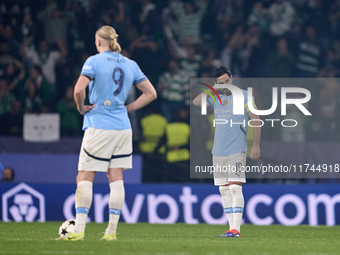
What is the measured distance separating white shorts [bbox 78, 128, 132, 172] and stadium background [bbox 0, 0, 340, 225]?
191 inches

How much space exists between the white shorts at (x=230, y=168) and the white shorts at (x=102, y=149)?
1.83 meters

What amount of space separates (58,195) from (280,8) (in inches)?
306

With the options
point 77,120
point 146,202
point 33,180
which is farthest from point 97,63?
point 77,120

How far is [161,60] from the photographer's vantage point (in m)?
15.2

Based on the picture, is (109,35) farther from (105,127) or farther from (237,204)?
(237,204)

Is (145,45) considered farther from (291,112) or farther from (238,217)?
→ (238,217)

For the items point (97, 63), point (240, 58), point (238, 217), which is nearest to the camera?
point (97, 63)

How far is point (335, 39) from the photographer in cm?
1567

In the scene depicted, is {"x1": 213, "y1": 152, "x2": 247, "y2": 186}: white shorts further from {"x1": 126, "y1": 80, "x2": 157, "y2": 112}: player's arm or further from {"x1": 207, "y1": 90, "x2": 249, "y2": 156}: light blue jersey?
{"x1": 126, "y1": 80, "x2": 157, "y2": 112}: player's arm

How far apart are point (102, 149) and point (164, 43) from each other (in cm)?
938

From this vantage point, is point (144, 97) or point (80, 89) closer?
point (80, 89)

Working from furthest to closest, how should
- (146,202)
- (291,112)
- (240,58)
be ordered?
1. (240,58)
2. (291,112)
3. (146,202)

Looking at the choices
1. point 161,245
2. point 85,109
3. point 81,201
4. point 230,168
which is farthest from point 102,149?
point 230,168
